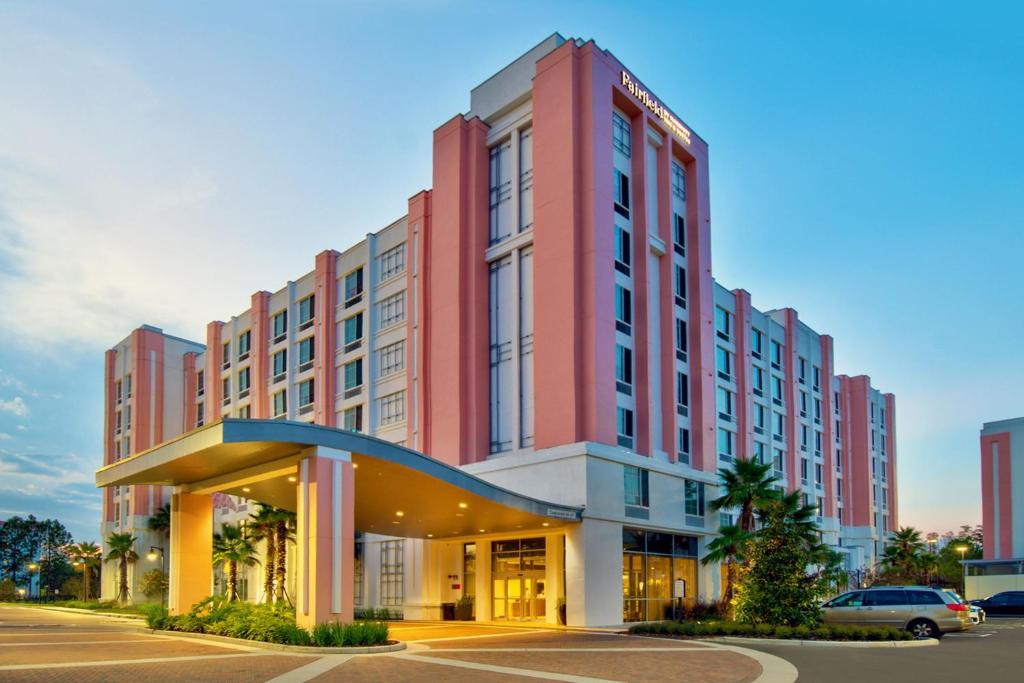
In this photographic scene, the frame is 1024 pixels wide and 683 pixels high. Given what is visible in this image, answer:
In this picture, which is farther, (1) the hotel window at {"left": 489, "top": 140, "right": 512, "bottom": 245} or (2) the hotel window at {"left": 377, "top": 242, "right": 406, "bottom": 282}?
(2) the hotel window at {"left": 377, "top": 242, "right": 406, "bottom": 282}

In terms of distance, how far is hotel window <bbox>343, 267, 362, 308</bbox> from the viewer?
57.3 meters

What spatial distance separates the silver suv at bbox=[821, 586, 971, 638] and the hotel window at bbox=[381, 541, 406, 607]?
937 inches

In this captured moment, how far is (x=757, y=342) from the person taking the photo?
68.9m

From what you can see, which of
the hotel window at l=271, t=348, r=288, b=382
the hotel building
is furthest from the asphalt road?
the hotel window at l=271, t=348, r=288, b=382

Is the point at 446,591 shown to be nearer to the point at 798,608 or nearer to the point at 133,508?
the point at 798,608

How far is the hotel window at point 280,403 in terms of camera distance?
209ft

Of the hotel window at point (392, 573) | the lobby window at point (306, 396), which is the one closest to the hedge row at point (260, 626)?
the hotel window at point (392, 573)

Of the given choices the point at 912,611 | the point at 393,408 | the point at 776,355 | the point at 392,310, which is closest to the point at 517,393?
the point at 393,408

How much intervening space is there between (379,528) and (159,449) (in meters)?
15.3

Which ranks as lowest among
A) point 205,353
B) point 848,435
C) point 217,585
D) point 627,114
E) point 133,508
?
point 217,585

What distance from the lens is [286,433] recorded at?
26.5 m

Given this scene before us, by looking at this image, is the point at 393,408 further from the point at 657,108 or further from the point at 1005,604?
the point at 1005,604

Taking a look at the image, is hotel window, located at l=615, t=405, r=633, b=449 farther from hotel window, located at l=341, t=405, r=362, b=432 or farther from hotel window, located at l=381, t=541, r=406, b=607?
hotel window, located at l=341, t=405, r=362, b=432

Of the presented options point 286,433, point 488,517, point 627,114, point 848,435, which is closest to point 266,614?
point 286,433
